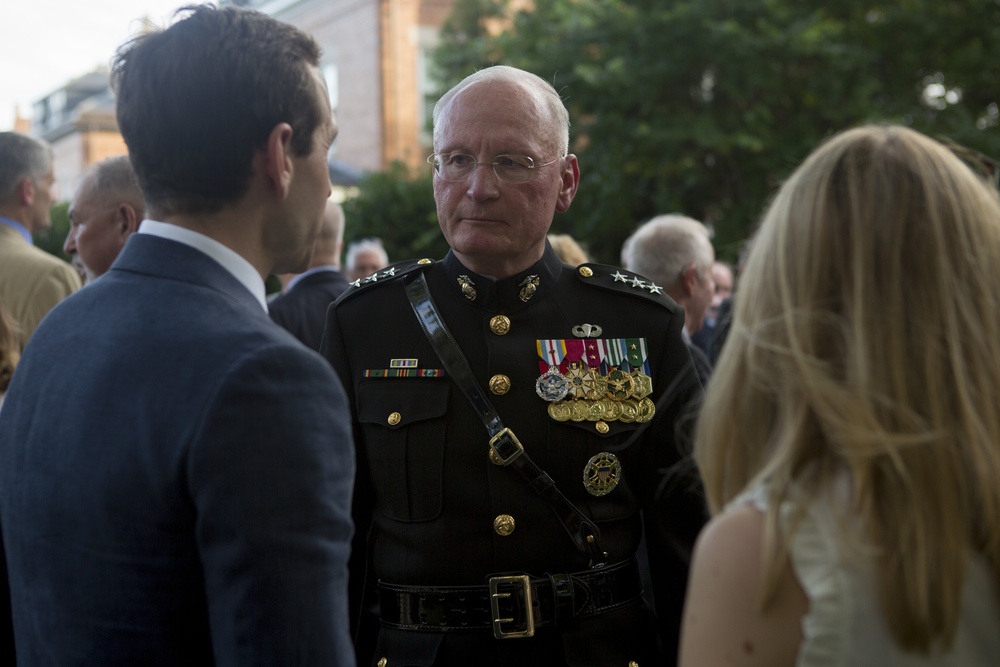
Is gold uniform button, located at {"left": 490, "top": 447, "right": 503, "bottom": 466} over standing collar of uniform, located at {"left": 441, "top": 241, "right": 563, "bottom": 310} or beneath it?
beneath

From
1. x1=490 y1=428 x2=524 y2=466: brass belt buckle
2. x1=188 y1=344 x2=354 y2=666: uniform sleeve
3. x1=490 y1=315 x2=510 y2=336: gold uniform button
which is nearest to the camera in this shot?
x1=188 y1=344 x2=354 y2=666: uniform sleeve

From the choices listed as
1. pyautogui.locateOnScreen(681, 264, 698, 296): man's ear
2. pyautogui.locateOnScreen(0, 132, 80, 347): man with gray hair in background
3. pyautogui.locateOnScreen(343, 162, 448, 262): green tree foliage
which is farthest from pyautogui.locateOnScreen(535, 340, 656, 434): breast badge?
pyautogui.locateOnScreen(343, 162, 448, 262): green tree foliage

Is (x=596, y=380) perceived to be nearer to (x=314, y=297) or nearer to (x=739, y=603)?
(x=739, y=603)

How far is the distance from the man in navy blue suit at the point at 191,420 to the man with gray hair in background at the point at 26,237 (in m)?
3.25

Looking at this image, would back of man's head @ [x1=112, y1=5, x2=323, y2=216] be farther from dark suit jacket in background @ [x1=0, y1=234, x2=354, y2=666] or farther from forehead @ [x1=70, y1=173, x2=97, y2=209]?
forehead @ [x1=70, y1=173, x2=97, y2=209]

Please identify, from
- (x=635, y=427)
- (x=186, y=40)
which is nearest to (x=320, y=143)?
(x=186, y=40)

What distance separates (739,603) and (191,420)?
80 cm

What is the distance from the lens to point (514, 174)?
2.92 meters

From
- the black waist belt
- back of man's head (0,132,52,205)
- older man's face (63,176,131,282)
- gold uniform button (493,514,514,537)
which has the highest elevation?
back of man's head (0,132,52,205)

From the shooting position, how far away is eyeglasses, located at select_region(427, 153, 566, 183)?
2914 millimetres

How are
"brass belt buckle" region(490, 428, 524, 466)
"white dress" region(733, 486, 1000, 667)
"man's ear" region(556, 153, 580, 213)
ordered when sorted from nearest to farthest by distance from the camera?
"white dress" region(733, 486, 1000, 667) → "brass belt buckle" region(490, 428, 524, 466) → "man's ear" region(556, 153, 580, 213)

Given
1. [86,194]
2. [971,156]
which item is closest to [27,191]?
[86,194]

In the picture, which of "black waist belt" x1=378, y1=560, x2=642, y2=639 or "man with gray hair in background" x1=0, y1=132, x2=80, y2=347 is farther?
"man with gray hair in background" x1=0, y1=132, x2=80, y2=347

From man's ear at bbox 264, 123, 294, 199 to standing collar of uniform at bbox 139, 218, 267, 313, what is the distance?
129 millimetres
